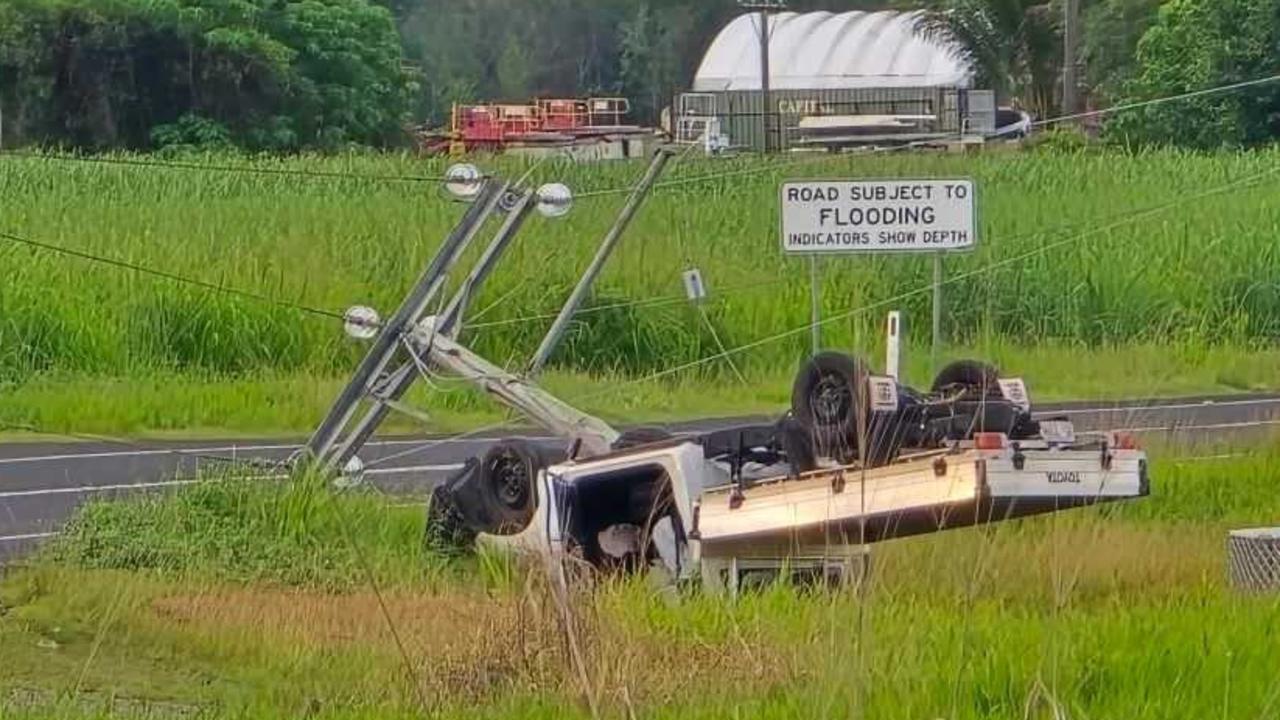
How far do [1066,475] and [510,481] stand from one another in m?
3.33

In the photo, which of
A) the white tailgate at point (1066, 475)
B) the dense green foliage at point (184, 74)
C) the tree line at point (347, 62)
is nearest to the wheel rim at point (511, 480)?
the white tailgate at point (1066, 475)

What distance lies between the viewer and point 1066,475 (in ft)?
34.5

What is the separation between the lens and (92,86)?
5578 cm

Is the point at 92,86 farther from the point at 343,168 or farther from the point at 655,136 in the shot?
the point at 343,168

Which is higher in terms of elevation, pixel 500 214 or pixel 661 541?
pixel 500 214

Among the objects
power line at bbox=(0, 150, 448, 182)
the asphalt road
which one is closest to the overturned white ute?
the asphalt road

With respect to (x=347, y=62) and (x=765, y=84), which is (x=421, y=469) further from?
(x=347, y=62)

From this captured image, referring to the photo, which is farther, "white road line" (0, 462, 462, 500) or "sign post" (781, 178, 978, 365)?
"sign post" (781, 178, 978, 365)

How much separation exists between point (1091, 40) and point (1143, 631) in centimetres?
5848

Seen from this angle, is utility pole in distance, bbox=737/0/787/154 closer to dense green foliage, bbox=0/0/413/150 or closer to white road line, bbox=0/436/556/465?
dense green foliage, bbox=0/0/413/150

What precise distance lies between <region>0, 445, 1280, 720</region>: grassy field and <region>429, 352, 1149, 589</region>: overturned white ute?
0.92 ft

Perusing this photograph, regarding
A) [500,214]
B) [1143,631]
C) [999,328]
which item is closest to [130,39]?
[999,328]

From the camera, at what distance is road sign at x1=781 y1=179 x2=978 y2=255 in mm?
16000

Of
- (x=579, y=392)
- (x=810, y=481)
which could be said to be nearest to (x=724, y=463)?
(x=810, y=481)
